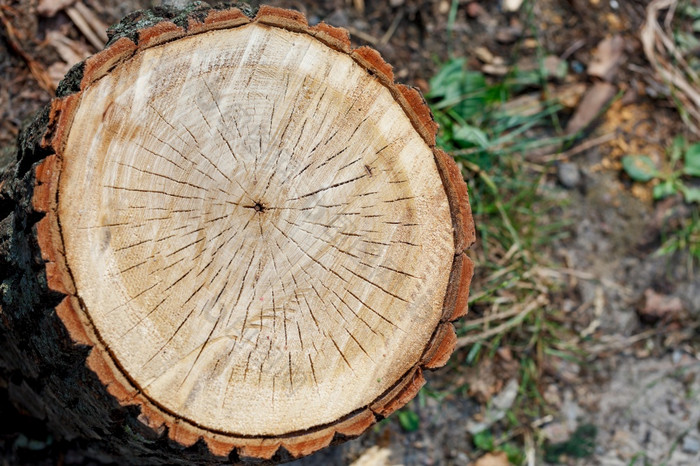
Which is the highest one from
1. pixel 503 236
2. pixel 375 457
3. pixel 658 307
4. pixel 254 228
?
pixel 254 228

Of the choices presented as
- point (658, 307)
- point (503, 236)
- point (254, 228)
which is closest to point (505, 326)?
point (503, 236)

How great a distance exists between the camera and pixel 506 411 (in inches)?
114

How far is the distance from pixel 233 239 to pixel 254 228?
0.06 meters

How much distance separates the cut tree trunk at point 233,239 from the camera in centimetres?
160

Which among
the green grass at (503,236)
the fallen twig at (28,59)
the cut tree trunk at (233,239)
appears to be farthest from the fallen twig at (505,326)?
the fallen twig at (28,59)

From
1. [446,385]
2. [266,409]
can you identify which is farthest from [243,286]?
[446,385]

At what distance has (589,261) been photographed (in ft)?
10.2

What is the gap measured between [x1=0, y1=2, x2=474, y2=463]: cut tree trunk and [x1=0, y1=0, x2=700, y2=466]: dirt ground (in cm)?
114

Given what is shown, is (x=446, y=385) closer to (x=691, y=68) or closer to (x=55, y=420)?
(x=55, y=420)

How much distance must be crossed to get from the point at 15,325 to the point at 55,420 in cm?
57

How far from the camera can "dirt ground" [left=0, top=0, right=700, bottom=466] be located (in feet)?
9.41

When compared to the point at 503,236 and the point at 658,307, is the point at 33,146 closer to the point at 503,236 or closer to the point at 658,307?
the point at 503,236

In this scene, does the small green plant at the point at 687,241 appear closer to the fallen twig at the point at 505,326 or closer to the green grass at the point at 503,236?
the green grass at the point at 503,236

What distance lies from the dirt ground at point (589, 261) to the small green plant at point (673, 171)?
50 millimetres
